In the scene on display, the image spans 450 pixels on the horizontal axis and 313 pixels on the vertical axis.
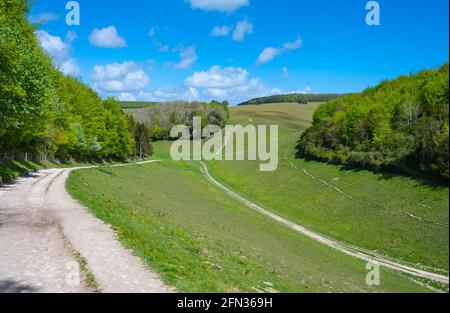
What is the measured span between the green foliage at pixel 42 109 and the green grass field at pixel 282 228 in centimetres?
808

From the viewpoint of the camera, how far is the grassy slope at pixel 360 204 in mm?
32719

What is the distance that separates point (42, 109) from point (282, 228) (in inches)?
1109

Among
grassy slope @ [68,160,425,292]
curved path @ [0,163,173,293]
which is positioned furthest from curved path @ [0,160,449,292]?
grassy slope @ [68,160,425,292]

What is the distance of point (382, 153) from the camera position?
58.3m

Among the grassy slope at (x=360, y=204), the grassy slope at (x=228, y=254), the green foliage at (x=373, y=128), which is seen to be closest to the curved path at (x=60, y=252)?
the grassy slope at (x=228, y=254)

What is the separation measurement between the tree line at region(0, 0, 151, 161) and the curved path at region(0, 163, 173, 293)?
1030cm

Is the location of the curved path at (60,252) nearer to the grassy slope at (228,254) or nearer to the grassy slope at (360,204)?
the grassy slope at (228,254)

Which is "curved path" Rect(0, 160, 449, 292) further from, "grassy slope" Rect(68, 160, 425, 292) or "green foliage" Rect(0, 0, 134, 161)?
"green foliage" Rect(0, 0, 134, 161)

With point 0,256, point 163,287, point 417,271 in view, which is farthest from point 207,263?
point 417,271

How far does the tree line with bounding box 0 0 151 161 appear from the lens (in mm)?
31328

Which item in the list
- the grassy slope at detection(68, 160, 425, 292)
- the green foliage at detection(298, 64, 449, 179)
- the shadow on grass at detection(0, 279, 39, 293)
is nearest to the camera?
the shadow on grass at detection(0, 279, 39, 293)

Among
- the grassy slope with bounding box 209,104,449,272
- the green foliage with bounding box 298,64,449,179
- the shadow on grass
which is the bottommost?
the grassy slope with bounding box 209,104,449,272
